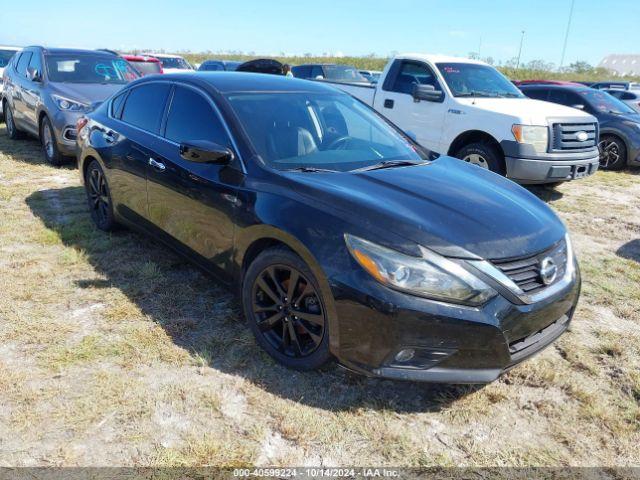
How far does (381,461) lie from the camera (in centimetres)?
236

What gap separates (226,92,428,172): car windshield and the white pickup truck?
2031 mm

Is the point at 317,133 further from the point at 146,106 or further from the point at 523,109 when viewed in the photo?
the point at 523,109

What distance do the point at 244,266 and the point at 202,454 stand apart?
112cm

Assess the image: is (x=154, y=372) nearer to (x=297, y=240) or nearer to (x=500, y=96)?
(x=297, y=240)

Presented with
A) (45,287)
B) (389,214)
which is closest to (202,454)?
(389,214)

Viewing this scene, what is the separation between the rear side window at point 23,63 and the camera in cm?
871

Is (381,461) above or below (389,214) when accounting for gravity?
below

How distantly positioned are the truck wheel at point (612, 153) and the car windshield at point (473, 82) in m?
2.93

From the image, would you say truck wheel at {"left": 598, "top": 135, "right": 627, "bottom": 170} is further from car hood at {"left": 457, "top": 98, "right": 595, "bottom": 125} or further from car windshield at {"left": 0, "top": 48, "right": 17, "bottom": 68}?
car windshield at {"left": 0, "top": 48, "right": 17, "bottom": 68}

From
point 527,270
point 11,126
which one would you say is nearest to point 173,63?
point 11,126

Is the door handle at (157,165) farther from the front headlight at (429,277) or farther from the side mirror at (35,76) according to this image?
the side mirror at (35,76)

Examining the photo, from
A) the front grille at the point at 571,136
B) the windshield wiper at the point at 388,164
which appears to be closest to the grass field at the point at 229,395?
the windshield wiper at the point at 388,164

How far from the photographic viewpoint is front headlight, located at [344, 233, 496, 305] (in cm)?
237

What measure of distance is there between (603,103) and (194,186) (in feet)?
30.1
